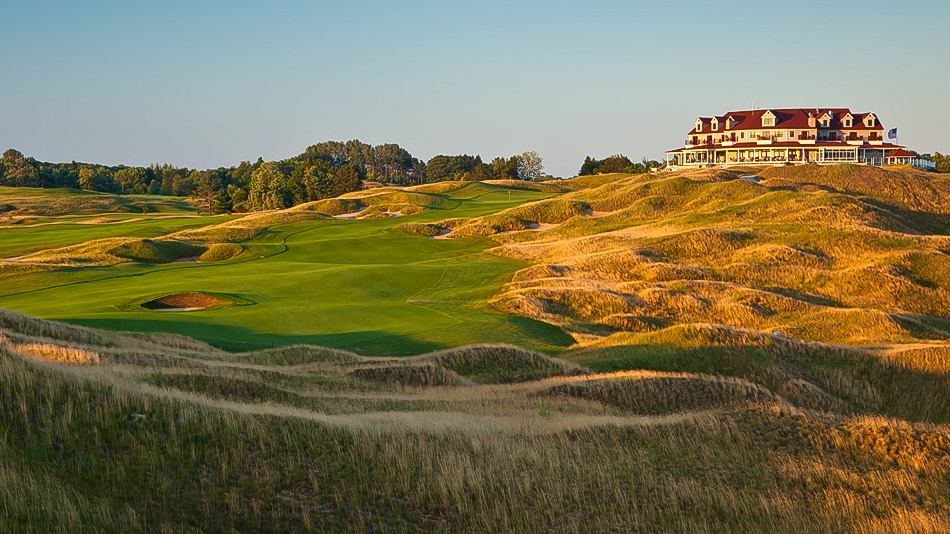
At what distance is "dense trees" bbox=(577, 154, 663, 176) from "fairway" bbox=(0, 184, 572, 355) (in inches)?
3013

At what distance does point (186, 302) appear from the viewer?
2962 centimetres

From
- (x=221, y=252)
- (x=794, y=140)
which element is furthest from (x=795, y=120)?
(x=221, y=252)

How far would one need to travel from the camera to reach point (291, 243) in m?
52.6

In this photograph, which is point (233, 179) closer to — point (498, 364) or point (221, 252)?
point (221, 252)

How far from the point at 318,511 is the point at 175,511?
148 cm

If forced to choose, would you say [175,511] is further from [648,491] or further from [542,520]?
[648,491]

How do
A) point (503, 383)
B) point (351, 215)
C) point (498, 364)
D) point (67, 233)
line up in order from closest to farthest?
point (503, 383) < point (498, 364) < point (67, 233) < point (351, 215)

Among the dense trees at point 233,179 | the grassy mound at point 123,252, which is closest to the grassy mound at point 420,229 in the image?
the grassy mound at point 123,252

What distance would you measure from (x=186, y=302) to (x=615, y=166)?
111m

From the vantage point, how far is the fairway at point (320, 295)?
79.3 feet

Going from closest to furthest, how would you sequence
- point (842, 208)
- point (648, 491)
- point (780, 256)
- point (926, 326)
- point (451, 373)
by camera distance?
point (648, 491), point (451, 373), point (926, 326), point (780, 256), point (842, 208)

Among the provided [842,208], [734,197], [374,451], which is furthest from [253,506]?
[734,197]

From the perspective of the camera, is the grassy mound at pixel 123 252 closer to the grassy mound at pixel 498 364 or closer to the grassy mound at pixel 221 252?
the grassy mound at pixel 221 252

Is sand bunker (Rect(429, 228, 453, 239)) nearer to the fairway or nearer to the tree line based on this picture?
the fairway
